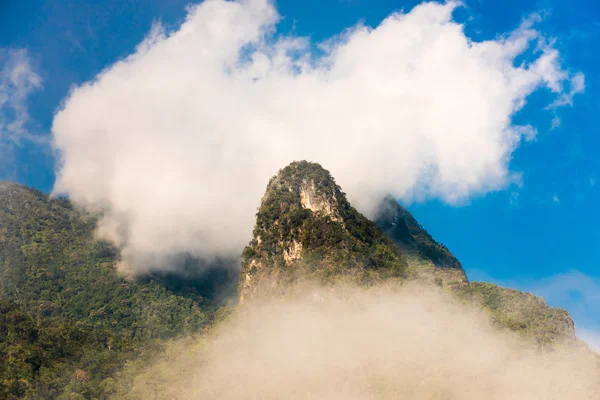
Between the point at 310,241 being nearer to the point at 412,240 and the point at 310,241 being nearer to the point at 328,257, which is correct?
the point at 328,257

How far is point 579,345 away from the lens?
2667 inches

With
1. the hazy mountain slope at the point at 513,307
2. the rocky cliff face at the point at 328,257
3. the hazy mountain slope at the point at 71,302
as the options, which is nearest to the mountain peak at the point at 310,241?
the rocky cliff face at the point at 328,257

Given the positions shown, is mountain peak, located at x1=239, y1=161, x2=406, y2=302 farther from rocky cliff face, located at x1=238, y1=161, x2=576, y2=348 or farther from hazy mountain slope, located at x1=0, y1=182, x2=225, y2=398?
hazy mountain slope, located at x1=0, y1=182, x2=225, y2=398

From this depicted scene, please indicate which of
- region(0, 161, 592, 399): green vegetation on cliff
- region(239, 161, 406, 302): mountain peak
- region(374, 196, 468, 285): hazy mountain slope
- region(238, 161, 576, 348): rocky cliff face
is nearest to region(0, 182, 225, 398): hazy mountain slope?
region(0, 161, 592, 399): green vegetation on cliff

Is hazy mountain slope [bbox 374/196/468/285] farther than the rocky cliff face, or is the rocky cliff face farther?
hazy mountain slope [bbox 374/196/468/285]

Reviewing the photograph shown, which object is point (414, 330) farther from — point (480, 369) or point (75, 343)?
point (75, 343)

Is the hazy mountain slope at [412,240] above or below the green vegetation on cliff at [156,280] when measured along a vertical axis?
above

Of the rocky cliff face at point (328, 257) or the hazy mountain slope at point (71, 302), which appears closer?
the hazy mountain slope at point (71, 302)

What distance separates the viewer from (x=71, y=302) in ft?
335

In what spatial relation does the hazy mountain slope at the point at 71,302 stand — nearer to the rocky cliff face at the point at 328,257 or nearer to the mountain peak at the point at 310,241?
the mountain peak at the point at 310,241

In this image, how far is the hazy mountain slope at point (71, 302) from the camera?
62.6m

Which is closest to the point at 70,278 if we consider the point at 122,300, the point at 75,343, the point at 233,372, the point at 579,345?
the point at 122,300

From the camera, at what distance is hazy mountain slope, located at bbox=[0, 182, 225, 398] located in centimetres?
6262

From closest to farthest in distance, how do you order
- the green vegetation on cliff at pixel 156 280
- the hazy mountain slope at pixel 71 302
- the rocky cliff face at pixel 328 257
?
the hazy mountain slope at pixel 71 302, the green vegetation on cliff at pixel 156 280, the rocky cliff face at pixel 328 257
